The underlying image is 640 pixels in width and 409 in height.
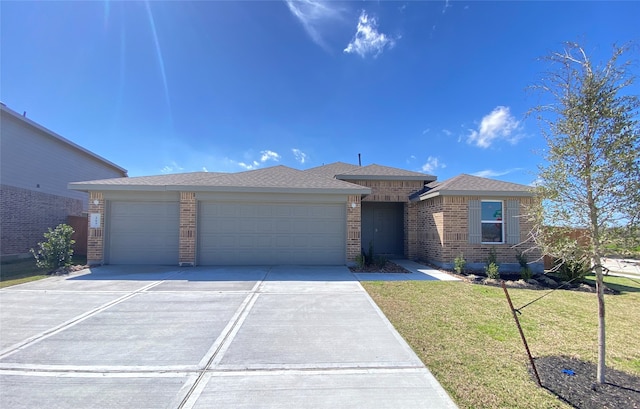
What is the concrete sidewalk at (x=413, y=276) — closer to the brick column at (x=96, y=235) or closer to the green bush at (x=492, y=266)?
the green bush at (x=492, y=266)

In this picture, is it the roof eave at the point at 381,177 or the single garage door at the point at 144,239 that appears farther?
the roof eave at the point at 381,177

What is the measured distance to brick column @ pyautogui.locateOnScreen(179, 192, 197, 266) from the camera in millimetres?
9945

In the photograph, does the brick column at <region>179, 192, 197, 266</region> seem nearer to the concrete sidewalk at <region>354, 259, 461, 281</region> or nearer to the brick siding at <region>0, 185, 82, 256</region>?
the concrete sidewalk at <region>354, 259, 461, 281</region>

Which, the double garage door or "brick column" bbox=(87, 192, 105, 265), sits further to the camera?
the double garage door

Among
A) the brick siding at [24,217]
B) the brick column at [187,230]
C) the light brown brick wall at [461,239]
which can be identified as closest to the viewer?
the brick column at [187,230]

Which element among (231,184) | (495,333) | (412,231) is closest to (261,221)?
(231,184)

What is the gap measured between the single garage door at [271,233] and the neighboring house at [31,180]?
393 inches

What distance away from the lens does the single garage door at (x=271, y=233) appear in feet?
33.4

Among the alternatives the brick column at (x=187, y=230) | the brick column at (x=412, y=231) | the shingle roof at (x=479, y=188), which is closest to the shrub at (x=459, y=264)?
the shingle roof at (x=479, y=188)

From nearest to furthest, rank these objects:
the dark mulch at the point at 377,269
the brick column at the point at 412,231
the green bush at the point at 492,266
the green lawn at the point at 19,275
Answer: the green lawn at the point at 19,275, the green bush at the point at 492,266, the dark mulch at the point at 377,269, the brick column at the point at 412,231

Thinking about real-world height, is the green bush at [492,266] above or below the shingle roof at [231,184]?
below

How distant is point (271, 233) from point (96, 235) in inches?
244

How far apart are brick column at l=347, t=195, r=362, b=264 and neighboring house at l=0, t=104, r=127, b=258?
49.6ft

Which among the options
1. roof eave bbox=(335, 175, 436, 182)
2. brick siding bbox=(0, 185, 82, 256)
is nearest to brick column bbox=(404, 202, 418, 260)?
roof eave bbox=(335, 175, 436, 182)
